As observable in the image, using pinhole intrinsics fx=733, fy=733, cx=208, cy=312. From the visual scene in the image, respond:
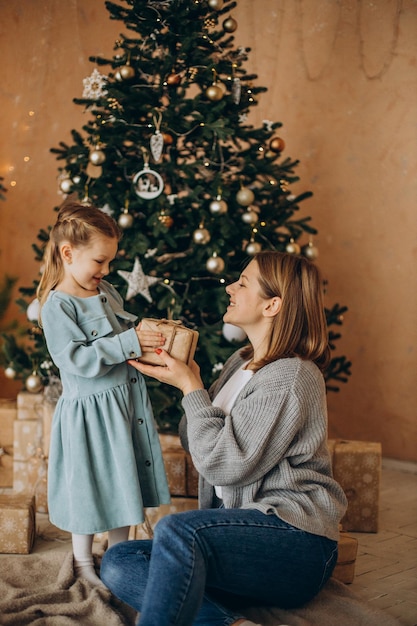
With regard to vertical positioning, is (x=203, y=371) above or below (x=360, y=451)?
above

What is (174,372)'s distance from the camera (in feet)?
6.90

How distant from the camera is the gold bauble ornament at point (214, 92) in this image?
3.03m

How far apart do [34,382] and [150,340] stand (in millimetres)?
1195

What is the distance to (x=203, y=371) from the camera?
3182mm

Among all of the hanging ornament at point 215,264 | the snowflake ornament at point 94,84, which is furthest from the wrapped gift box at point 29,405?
the snowflake ornament at point 94,84

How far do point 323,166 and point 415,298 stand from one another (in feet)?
3.13

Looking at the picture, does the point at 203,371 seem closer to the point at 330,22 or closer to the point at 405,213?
the point at 405,213

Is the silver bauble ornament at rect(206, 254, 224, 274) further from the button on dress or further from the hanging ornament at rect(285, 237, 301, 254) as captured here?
the button on dress

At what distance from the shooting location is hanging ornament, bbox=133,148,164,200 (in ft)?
10.1

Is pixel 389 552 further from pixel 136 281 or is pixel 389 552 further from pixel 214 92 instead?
pixel 214 92

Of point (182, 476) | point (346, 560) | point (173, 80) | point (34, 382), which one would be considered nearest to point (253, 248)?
point (173, 80)

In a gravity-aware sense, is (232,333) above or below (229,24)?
below

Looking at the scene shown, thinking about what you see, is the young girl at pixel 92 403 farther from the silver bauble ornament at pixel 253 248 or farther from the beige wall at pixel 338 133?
the beige wall at pixel 338 133

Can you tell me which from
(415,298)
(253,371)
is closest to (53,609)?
(253,371)
